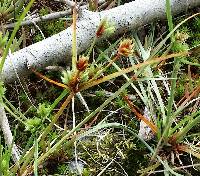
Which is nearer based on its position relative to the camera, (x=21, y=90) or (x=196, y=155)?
(x=196, y=155)

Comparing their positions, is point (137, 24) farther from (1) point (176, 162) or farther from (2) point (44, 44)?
(1) point (176, 162)

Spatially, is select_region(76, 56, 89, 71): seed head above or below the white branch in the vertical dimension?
above

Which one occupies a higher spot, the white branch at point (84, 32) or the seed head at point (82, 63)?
the seed head at point (82, 63)

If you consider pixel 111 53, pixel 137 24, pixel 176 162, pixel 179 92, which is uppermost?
pixel 137 24

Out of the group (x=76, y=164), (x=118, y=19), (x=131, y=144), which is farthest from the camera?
(x=118, y=19)

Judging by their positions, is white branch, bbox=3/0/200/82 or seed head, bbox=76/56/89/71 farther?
white branch, bbox=3/0/200/82

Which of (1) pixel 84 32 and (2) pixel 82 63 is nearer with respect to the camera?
(2) pixel 82 63

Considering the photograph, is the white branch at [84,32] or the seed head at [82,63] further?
the white branch at [84,32]

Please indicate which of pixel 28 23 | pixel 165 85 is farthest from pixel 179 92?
pixel 28 23
